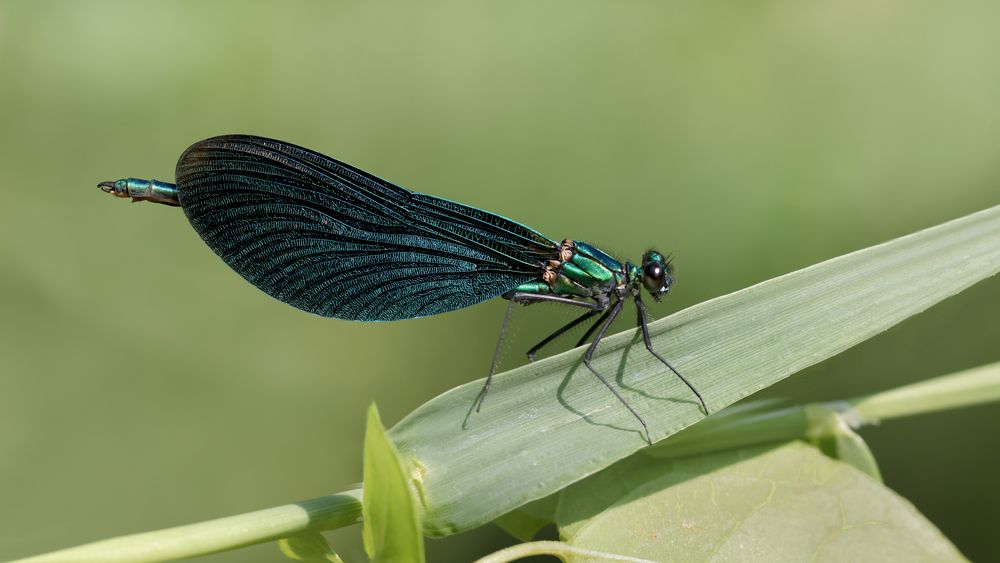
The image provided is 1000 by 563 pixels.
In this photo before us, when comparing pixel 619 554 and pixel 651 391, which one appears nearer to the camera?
pixel 619 554

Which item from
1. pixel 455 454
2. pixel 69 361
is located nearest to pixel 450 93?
pixel 69 361

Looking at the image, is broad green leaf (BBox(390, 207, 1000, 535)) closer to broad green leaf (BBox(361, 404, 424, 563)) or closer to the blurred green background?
broad green leaf (BBox(361, 404, 424, 563))

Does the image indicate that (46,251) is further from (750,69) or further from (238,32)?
(750,69)

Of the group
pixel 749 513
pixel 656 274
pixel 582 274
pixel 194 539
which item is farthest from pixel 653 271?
pixel 194 539

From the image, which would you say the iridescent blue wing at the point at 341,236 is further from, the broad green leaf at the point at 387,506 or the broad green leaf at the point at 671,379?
the broad green leaf at the point at 387,506

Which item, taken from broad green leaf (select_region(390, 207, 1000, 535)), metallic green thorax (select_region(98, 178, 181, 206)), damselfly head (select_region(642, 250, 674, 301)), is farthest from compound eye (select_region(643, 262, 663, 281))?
metallic green thorax (select_region(98, 178, 181, 206))
